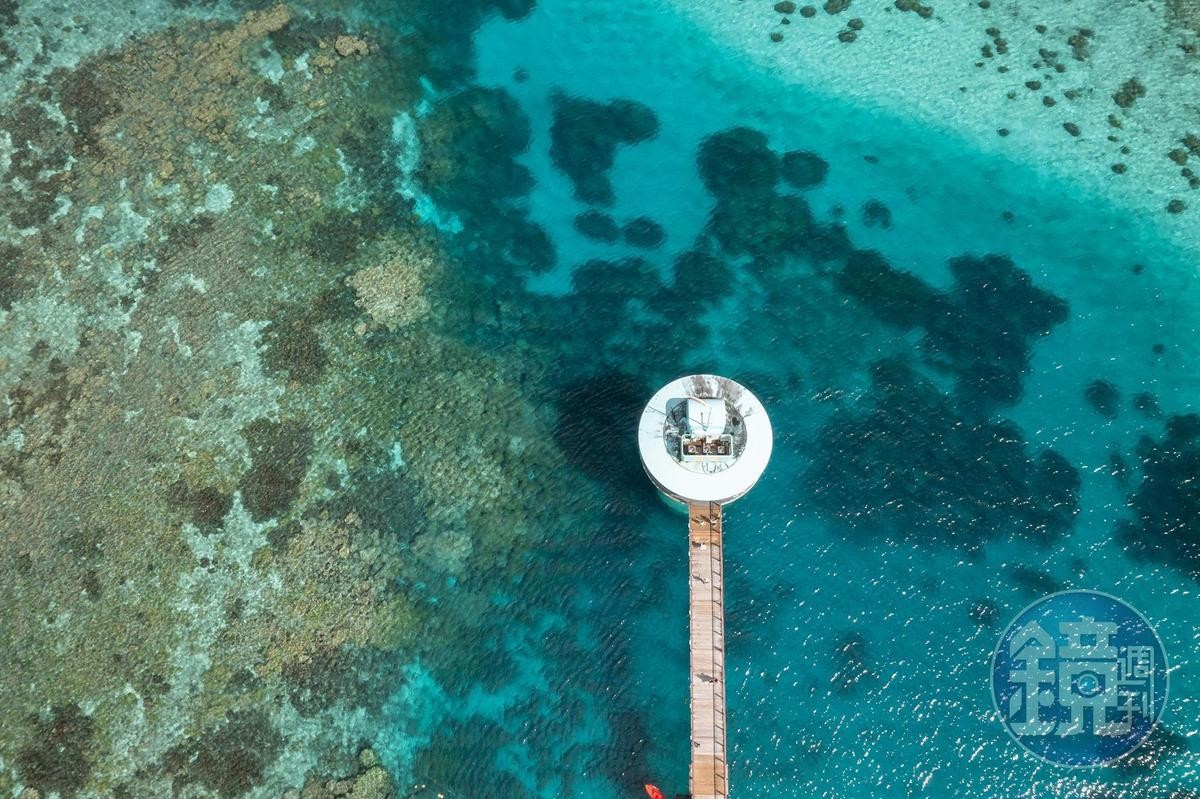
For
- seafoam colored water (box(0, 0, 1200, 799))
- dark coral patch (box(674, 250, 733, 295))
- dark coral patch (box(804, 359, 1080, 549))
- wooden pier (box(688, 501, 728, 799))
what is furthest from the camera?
dark coral patch (box(674, 250, 733, 295))

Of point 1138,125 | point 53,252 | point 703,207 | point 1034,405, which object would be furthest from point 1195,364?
point 53,252

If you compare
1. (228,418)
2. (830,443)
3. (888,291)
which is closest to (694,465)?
(830,443)

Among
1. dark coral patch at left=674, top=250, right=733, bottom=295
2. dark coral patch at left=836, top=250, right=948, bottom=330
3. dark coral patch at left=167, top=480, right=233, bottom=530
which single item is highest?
dark coral patch at left=836, top=250, right=948, bottom=330

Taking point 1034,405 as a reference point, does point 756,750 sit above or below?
below

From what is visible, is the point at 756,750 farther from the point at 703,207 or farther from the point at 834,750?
the point at 703,207

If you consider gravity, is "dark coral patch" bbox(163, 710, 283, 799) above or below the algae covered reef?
below

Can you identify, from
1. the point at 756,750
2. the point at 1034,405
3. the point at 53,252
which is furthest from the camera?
the point at 53,252

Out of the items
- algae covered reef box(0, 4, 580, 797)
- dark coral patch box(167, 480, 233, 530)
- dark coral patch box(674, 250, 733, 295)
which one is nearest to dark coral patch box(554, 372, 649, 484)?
algae covered reef box(0, 4, 580, 797)

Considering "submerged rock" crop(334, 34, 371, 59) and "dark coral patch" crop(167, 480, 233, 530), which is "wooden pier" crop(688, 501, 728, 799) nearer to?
"dark coral patch" crop(167, 480, 233, 530)
